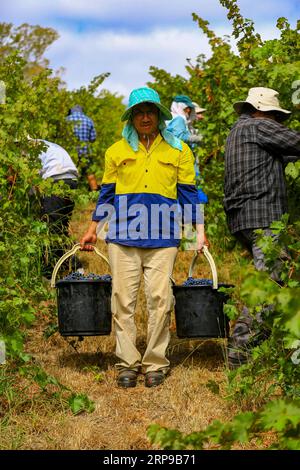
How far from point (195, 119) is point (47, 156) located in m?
2.46

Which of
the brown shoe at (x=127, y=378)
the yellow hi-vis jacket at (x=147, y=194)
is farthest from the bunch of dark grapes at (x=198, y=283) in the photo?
the brown shoe at (x=127, y=378)

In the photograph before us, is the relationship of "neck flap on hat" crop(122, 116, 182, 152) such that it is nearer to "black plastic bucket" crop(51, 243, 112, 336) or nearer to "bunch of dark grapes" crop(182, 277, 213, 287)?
"black plastic bucket" crop(51, 243, 112, 336)

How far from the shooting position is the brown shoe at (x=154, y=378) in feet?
16.2

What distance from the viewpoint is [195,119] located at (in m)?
9.12

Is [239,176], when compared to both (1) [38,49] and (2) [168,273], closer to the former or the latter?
(2) [168,273]

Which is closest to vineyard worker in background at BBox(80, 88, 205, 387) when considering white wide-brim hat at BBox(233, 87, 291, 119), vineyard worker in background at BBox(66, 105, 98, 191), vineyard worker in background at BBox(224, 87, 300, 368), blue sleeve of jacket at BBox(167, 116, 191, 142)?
vineyard worker in background at BBox(224, 87, 300, 368)

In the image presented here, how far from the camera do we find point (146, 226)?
4.93 metres

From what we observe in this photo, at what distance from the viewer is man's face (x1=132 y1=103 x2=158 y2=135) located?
4938 millimetres

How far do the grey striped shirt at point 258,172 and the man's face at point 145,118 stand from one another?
1.76ft

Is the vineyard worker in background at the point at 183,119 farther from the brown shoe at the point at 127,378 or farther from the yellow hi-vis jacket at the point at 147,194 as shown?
the brown shoe at the point at 127,378

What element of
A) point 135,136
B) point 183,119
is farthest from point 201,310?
point 183,119

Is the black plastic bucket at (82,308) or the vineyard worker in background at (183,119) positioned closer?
the black plastic bucket at (82,308)

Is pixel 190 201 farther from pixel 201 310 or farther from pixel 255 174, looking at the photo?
pixel 201 310
